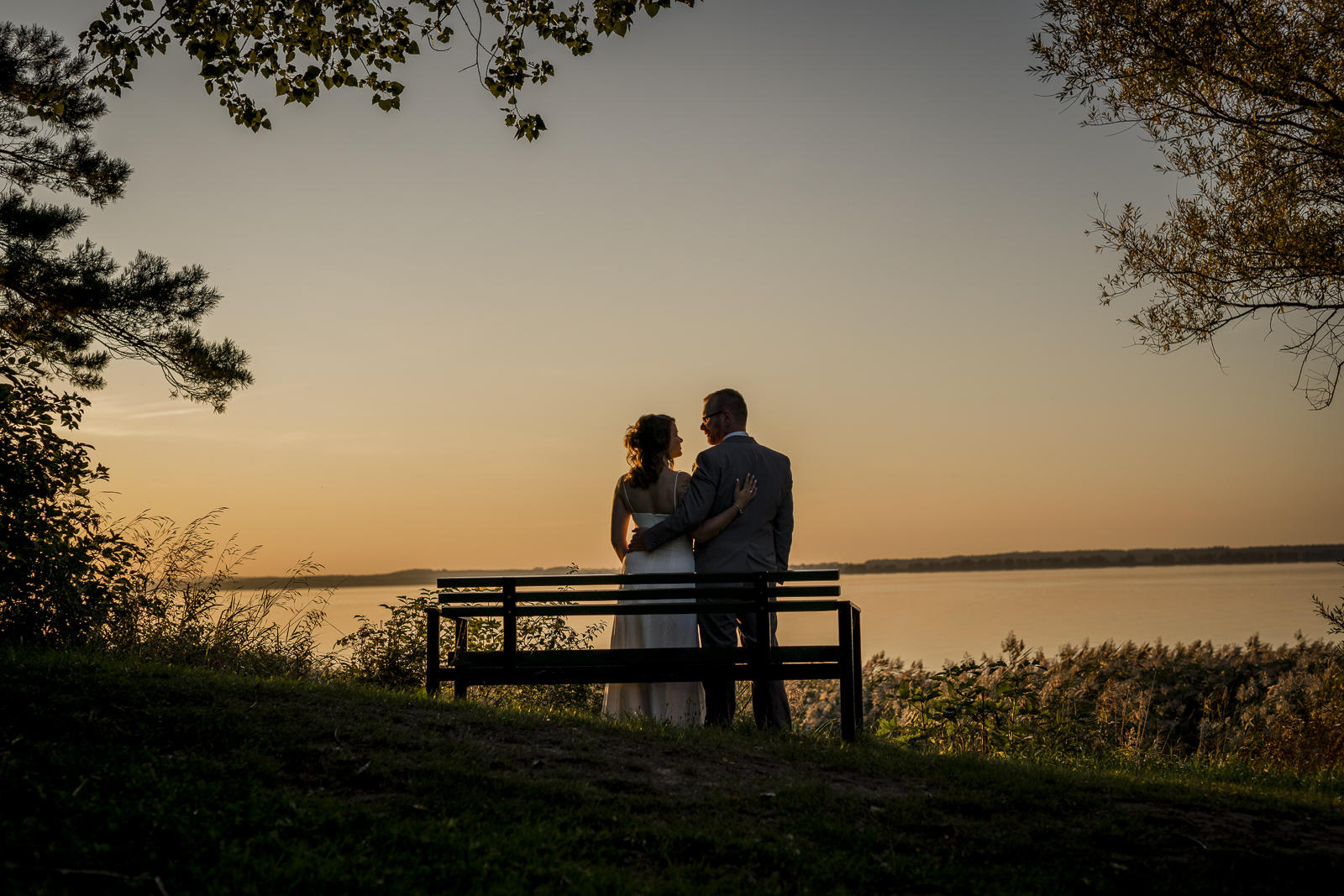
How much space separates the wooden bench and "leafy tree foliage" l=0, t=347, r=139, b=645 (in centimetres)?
378

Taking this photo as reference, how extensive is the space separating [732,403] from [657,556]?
1340 millimetres

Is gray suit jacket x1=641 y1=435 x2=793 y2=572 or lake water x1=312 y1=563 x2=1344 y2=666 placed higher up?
gray suit jacket x1=641 y1=435 x2=793 y2=572

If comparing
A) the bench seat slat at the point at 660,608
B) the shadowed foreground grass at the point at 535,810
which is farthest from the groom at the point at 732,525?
the shadowed foreground grass at the point at 535,810

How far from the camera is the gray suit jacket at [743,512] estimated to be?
6805 mm

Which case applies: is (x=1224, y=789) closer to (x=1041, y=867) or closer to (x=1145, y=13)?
(x=1041, y=867)

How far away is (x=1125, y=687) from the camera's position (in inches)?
393

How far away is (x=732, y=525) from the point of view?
690 centimetres

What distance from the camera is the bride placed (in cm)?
689

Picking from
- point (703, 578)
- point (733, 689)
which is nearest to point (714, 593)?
point (703, 578)

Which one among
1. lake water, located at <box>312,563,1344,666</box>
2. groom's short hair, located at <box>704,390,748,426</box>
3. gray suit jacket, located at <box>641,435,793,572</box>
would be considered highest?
groom's short hair, located at <box>704,390,748,426</box>

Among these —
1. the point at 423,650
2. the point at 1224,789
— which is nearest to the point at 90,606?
the point at 423,650

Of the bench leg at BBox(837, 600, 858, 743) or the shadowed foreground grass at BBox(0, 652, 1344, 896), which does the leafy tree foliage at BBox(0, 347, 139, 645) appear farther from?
the bench leg at BBox(837, 600, 858, 743)

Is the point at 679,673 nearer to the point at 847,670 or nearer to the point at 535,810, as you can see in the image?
the point at 847,670

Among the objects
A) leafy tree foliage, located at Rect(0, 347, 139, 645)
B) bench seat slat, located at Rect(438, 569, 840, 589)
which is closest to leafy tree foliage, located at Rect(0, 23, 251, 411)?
leafy tree foliage, located at Rect(0, 347, 139, 645)
